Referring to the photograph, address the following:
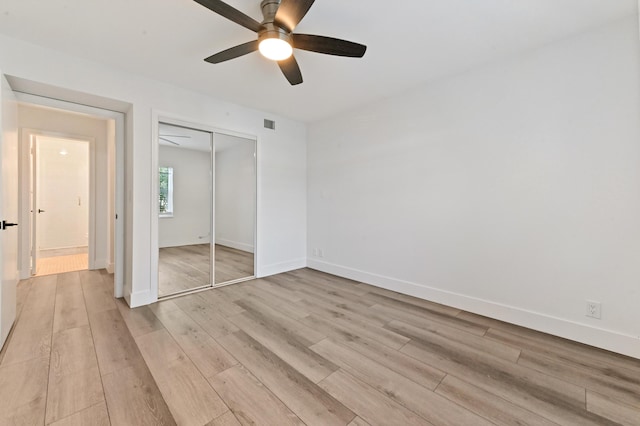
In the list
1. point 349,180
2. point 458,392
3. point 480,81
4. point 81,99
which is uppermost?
point 480,81

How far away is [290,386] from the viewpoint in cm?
162

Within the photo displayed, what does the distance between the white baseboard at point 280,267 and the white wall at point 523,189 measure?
1.39 meters

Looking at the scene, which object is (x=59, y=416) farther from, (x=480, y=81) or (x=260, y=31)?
(x=480, y=81)

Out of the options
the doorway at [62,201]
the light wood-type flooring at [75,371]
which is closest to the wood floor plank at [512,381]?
the light wood-type flooring at [75,371]

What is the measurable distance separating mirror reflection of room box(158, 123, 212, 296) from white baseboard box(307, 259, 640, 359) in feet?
8.06

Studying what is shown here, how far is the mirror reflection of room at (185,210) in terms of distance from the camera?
337cm

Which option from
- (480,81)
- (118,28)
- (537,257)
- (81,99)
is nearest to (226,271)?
(81,99)

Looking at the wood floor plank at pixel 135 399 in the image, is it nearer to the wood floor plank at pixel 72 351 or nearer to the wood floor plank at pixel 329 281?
the wood floor plank at pixel 72 351

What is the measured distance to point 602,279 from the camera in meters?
2.09

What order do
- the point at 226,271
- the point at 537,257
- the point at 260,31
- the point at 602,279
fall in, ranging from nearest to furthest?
the point at 260,31
the point at 602,279
the point at 537,257
the point at 226,271

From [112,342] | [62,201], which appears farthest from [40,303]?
[62,201]

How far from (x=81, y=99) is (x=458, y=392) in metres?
4.29

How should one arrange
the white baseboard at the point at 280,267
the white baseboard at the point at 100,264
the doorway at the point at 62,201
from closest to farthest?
the white baseboard at the point at 280,267 → the white baseboard at the point at 100,264 → the doorway at the point at 62,201

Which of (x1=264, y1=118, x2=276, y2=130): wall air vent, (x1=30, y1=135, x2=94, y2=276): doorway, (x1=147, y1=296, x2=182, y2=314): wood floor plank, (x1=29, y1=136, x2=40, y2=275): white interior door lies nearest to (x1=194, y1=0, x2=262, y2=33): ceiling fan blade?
(x1=264, y1=118, x2=276, y2=130): wall air vent
